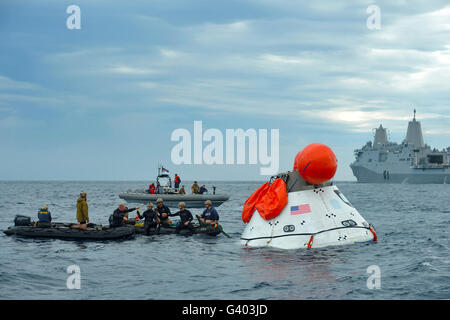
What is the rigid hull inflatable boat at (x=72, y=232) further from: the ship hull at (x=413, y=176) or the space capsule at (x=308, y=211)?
the ship hull at (x=413, y=176)

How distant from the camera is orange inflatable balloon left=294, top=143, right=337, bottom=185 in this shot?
1329 cm

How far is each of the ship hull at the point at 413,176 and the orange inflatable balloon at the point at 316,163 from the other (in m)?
103

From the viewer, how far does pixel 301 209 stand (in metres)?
13.4

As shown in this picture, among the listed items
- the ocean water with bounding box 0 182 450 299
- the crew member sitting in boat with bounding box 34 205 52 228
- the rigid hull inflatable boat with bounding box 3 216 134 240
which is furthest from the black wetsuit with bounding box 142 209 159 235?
the crew member sitting in boat with bounding box 34 205 52 228

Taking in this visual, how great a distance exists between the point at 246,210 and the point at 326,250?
2.97 metres

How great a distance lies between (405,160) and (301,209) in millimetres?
101935

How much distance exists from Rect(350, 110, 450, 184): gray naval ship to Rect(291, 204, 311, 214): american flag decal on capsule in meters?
101

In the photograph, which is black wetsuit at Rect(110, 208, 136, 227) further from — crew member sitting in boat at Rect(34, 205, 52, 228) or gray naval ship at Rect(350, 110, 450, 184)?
gray naval ship at Rect(350, 110, 450, 184)

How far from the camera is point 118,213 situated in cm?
1841

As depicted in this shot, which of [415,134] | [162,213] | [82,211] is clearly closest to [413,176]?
[415,134]

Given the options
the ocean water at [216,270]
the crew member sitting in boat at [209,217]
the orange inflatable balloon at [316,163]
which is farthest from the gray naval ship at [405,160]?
the orange inflatable balloon at [316,163]

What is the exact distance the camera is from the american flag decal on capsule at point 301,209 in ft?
43.7
